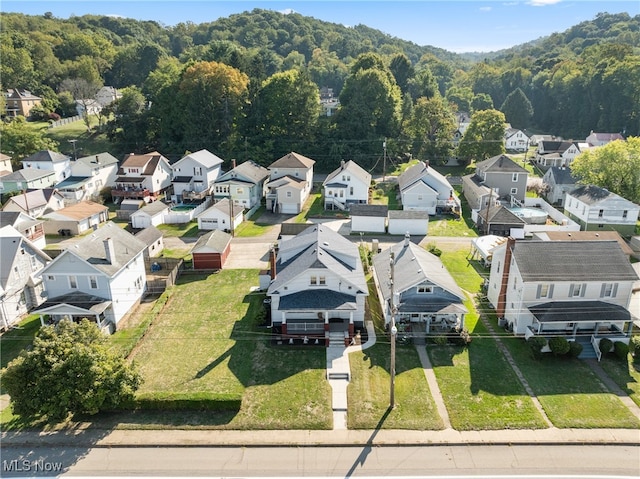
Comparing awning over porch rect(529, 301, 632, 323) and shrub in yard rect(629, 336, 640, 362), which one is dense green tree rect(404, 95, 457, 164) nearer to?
awning over porch rect(529, 301, 632, 323)

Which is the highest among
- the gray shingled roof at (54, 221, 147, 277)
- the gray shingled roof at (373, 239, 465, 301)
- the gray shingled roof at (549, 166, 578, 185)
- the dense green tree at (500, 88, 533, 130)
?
the dense green tree at (500, 88, 533, 130)

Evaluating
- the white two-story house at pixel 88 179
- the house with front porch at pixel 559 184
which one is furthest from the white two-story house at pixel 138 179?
the house with front porch at pixel 559 184

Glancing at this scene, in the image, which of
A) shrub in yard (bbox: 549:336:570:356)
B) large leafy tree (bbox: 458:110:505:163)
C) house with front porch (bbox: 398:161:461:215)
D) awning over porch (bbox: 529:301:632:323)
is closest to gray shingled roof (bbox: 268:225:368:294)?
awning over porch (bbox: 529:301:632:323)

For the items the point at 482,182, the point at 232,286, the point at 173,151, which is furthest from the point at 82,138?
the point at 482,182

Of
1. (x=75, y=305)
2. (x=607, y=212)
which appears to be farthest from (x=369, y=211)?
(x=75, y=305)

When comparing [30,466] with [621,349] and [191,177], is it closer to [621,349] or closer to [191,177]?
[621,349]

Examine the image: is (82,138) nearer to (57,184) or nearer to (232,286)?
(57,184)
